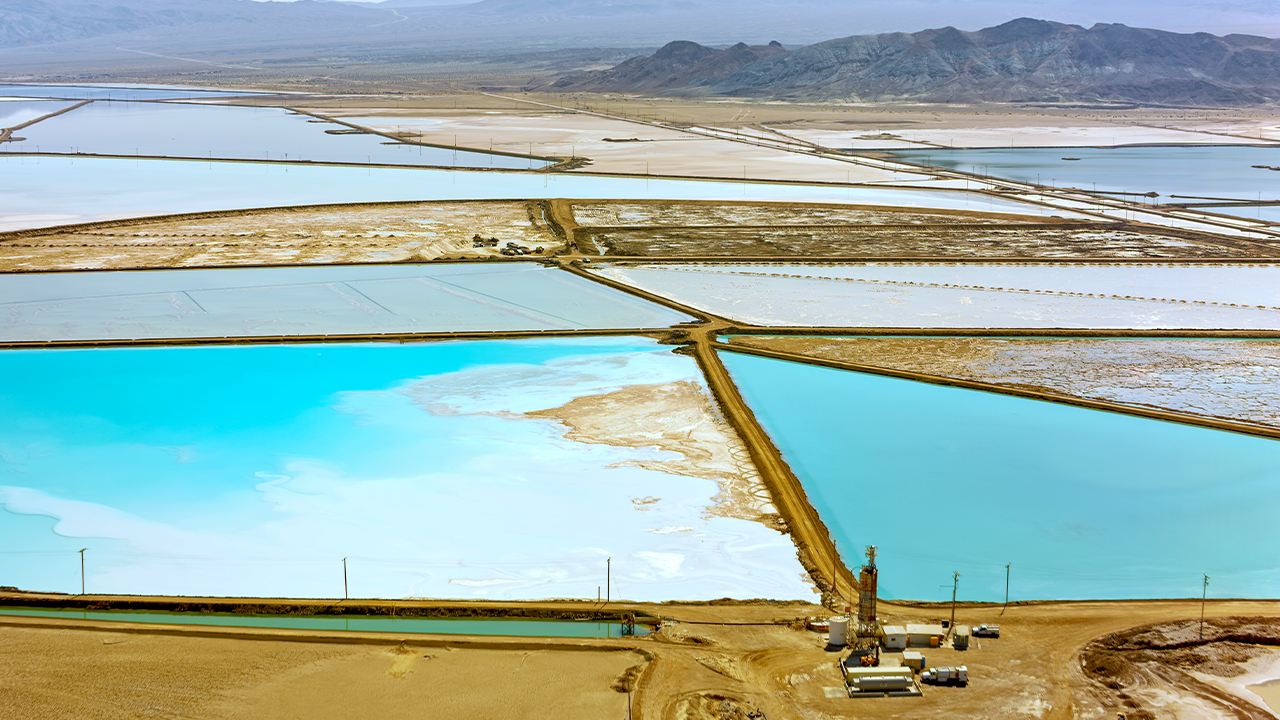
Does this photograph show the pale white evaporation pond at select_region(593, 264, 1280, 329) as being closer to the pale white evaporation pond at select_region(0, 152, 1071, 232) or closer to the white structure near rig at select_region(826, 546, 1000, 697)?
the pale white evaporation pond at select_region(0, 152, 1071, 232)

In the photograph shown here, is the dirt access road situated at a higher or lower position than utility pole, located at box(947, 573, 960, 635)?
lower

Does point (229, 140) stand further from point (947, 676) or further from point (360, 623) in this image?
point (947, 676)

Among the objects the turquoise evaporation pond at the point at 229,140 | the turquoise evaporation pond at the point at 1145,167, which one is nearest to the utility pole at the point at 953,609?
the turquoise evaporation pond at the point at 1145,167

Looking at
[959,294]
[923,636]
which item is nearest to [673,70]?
[959,294]

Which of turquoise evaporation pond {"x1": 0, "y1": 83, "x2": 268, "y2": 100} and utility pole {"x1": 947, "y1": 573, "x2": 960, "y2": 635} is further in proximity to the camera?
turquoise evaporation pond {"x1": 0, "y1": 83, "x2": 268, "y2": 100}

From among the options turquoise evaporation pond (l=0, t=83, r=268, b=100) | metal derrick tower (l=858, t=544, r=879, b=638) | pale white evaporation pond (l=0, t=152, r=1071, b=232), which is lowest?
metal derrick tower (l=858, t=544, r=879, b=638)

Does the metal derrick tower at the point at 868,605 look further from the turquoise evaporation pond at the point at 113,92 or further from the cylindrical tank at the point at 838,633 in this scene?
the turquoise evaporation pond at the point at 113,92

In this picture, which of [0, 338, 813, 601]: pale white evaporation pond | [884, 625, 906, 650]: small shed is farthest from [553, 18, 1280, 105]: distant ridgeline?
[884, 625, 906, 650]: small shed
